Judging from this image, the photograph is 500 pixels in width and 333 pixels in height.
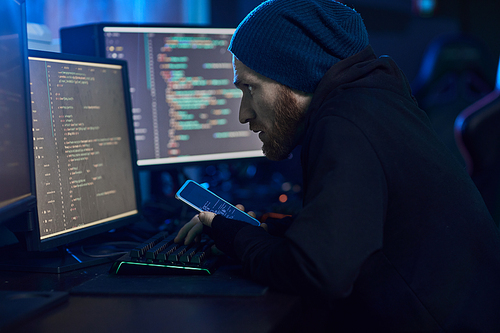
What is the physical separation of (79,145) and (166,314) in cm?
47

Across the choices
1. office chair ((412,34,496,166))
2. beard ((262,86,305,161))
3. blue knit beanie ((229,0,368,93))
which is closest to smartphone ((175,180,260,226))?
beard ((262,86,305,161))

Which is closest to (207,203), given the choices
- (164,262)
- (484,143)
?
(164,262)

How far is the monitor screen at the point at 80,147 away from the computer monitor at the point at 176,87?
214mm

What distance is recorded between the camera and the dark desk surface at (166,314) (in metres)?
0.52

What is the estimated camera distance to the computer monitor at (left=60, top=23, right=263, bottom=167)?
48.0 inches

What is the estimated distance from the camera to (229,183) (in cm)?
153

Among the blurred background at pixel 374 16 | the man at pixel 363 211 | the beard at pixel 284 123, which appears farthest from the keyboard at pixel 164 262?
the blurred background at pixel 374 16

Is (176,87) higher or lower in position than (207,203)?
higher

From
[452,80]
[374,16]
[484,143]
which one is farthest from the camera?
[374,16]

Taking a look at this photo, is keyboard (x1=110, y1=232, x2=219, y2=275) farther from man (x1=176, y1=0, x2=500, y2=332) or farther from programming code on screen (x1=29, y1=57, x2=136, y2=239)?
programming code on screen (x1=29, y1=57, x2=136, y2=239)

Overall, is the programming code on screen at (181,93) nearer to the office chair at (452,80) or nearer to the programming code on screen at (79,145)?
the programming code on screen at (79,145)

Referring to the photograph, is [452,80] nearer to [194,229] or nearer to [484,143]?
[484,143]

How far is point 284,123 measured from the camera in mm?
895

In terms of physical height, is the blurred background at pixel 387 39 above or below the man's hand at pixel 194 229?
above
